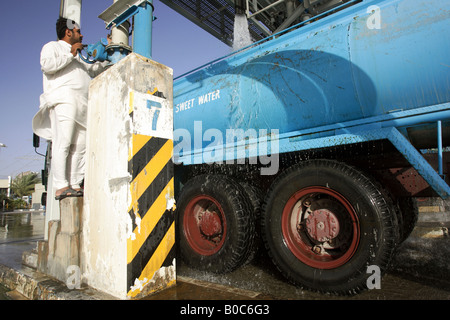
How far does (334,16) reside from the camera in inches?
95.2

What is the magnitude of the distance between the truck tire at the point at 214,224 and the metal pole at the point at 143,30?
6.29ft

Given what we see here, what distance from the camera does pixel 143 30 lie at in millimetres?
3686

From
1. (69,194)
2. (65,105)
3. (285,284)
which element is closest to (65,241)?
(69,194)

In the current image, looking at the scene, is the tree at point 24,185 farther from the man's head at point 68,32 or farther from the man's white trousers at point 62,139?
the man's white trousers at point 62,139

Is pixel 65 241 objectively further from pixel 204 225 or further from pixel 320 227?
pixel 320 227

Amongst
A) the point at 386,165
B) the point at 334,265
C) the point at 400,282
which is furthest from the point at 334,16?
the point at 400,282

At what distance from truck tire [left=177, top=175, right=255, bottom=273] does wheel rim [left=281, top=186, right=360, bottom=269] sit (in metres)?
0.48

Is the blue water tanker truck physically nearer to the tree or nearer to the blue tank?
the blue tank

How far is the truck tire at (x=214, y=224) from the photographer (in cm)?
261

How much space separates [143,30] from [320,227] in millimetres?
3387

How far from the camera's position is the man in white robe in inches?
105

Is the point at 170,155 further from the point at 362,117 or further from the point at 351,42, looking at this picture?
the point at 351,42

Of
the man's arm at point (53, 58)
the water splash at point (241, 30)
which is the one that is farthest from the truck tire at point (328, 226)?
the water splash at point (241, 30)

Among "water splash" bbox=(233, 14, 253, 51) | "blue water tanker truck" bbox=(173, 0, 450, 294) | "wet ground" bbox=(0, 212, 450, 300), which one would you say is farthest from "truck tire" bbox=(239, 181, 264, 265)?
"water splash" bbox=(233, 14, 253, 51)
